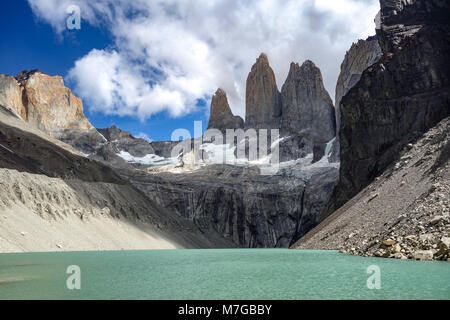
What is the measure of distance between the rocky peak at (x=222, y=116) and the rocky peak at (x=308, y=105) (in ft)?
75.0

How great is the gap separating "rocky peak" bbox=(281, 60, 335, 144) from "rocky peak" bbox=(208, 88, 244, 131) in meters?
22.8

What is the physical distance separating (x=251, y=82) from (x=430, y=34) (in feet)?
341

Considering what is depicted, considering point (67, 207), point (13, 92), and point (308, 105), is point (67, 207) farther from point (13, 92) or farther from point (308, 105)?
point (13, 92)

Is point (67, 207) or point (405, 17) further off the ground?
point (405, 17)

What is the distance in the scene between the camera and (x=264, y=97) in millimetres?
163500

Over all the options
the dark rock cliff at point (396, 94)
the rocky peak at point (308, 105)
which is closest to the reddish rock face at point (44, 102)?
the rocky peak at point (308, 105)

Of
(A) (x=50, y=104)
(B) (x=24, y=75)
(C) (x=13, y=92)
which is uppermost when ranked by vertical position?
(B) (x=24, y=75)

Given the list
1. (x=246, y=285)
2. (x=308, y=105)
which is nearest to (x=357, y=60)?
(x=308, y=105)

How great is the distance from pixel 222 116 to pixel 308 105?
39.7m

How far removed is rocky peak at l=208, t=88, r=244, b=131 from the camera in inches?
6895

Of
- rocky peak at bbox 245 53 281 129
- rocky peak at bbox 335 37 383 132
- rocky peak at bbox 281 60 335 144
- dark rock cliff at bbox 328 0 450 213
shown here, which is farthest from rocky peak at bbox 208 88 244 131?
dark rock cliff at bbox 328 0 450 213

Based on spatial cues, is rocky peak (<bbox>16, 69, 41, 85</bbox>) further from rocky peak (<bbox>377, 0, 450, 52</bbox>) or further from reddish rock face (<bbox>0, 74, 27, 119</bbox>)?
rocky peak (<bbox>377, 0, 450, 52</bbox>)
